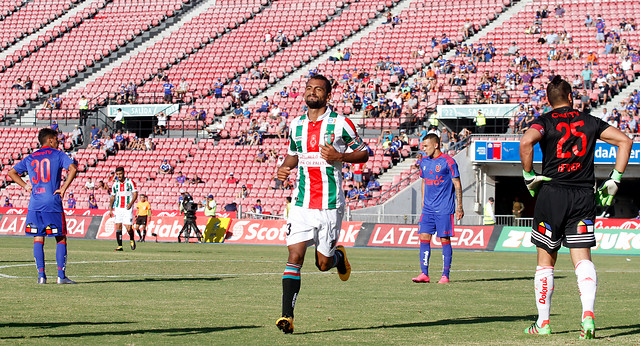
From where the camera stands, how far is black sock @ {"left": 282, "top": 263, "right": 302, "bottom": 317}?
8.32m

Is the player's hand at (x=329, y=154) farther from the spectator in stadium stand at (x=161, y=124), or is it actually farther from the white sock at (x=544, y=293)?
the spectator in stadium stand at (x=161, y=124)

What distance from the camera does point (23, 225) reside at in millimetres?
36656

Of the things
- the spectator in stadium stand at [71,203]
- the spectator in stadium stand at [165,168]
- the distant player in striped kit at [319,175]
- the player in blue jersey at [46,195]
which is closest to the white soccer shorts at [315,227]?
the distant player in striped kit at [319,175]

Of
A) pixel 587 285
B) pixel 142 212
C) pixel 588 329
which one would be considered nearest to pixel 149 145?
pixel 142 212

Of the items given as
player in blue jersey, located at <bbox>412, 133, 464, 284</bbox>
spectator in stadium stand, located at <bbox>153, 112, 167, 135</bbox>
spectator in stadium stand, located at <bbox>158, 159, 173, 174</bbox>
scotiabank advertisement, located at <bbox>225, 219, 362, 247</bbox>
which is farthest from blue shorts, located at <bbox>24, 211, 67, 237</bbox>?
spectator in stadium stand, located at <bbox>153, 112, 167, 135</bbox>

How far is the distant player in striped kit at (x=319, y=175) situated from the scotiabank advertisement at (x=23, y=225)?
2807cm

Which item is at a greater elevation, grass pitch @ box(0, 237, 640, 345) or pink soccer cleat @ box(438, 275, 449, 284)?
grass pitch @ box(0, 237, 640, 345)

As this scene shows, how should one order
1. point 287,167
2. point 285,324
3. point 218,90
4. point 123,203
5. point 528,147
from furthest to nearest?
point 218,90 → point 123,203 → point 287,167 → point 285,324 → point 528,147

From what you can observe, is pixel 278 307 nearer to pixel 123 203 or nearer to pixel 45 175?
pixel 45 175

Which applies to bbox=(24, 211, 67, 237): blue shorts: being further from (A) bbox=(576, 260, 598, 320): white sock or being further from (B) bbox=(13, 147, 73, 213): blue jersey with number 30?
(A) bbox=(576, 260, 598, 320): white sock

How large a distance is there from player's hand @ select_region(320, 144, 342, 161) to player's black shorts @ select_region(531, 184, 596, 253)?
1.85 m

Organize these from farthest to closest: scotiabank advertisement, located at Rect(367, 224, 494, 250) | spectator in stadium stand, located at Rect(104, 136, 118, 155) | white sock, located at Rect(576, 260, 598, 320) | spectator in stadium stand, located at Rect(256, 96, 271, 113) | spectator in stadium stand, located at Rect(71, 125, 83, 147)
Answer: spectator in stadium stand, located at Rect(71, 125, 83, 147) < spectator in stadium stand, located at Rect(256, 96, 271, 113) < spectator in stadium stand, located at Rect(104, 136, 118, 155) < scotiabank advertisement, located at Rect(367, 224, 494, 250) < white sock, located at Rect(576, 260, 598, 320)

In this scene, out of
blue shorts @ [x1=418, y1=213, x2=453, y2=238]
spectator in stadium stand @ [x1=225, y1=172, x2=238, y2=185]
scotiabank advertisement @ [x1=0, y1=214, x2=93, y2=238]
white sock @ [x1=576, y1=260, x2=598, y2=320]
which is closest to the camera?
white sock @ [x1=576, y1=260, x2=598, y2=320]

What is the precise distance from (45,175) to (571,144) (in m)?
8.13
